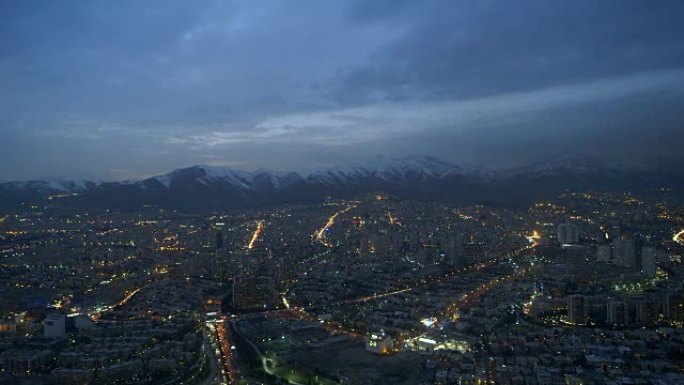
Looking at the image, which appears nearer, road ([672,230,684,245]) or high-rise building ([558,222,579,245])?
road ([672,230,684,245])

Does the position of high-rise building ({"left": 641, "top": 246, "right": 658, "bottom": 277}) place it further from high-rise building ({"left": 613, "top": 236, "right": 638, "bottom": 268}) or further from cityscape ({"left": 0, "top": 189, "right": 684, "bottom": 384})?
high-rise building ({"left": 613, "top": 236, "right": 638, "bottom": 268})

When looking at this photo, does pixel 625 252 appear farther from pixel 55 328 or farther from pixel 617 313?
pixel 55 328

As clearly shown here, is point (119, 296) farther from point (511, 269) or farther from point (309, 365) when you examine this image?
point (511, 269)

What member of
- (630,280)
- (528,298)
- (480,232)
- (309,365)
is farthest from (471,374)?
(480,232)

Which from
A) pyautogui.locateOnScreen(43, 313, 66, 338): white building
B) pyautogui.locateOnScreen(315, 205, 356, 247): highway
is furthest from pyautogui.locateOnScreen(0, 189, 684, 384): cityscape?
pyautogui.locateOnScreen(315, 205, 356, 247): highway

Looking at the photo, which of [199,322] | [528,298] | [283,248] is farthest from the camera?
[283,248]

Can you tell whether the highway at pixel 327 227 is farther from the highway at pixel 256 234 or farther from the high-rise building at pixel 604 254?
the high-rise building at pixel 604 254

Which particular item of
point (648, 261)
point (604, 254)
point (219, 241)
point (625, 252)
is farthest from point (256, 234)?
point (648, 261)
